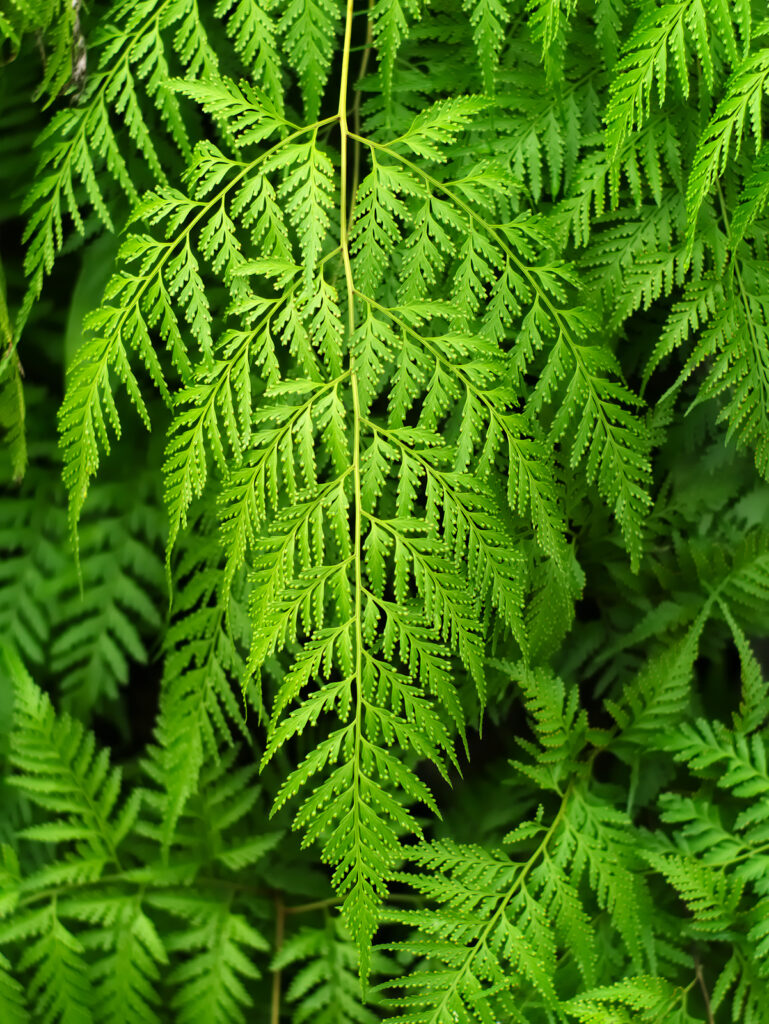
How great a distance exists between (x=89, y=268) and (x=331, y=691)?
3.08 ft

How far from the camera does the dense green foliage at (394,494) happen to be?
934 millimetres

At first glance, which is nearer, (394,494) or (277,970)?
(394,494)

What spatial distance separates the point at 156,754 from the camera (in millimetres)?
1471

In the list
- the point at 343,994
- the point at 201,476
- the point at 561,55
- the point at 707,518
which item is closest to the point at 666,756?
the point at 707,518

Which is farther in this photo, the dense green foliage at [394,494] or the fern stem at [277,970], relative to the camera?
the fern stem at [277,970]

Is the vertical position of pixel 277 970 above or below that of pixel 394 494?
below

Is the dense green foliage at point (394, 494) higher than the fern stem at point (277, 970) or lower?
higher

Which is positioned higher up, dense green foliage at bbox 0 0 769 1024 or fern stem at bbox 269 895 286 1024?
dense green foliage at bbox 0 0 769 1024

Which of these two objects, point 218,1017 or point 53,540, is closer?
point 218,1017

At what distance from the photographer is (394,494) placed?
1188 millimetres

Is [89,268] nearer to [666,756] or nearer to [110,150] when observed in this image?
[110,150]

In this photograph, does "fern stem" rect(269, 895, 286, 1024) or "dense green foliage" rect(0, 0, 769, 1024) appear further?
"fern stem" rect(269, 895, 286, 1024)

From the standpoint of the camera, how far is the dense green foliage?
0.93 meters

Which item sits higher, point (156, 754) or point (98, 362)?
point (98, 362)
